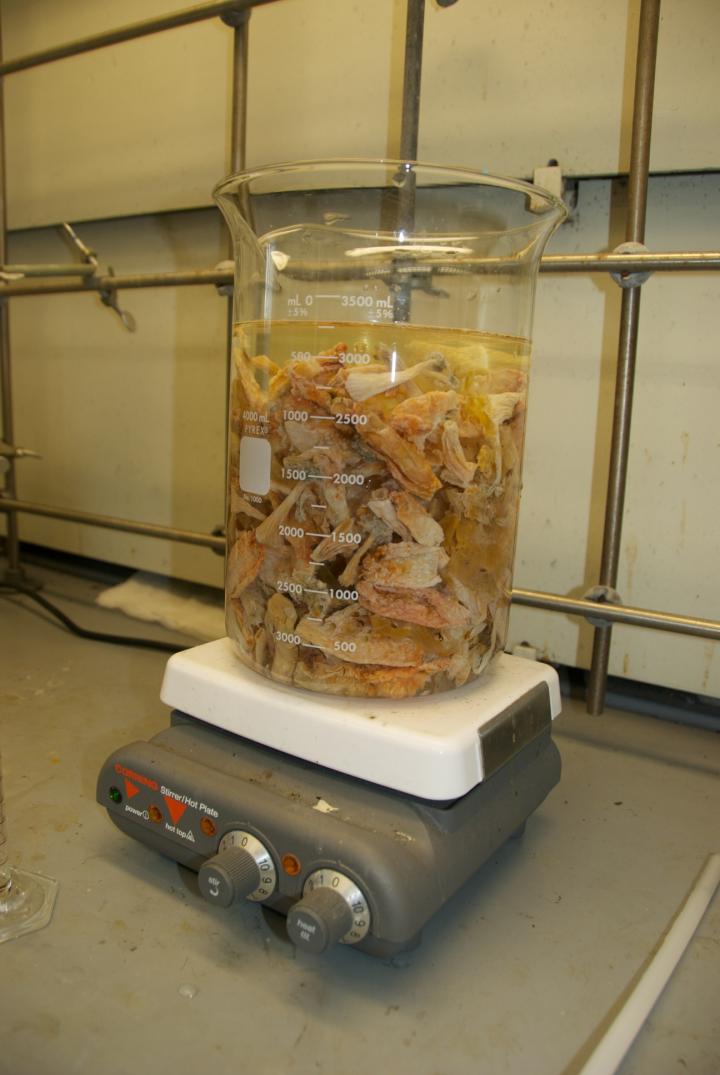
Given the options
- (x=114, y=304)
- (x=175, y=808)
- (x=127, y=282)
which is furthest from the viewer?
(x=114, y=304)

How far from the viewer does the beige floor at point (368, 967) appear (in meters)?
0.43

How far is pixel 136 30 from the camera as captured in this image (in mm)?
1090

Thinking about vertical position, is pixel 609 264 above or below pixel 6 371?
above

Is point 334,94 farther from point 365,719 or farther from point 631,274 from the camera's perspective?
point 365,719

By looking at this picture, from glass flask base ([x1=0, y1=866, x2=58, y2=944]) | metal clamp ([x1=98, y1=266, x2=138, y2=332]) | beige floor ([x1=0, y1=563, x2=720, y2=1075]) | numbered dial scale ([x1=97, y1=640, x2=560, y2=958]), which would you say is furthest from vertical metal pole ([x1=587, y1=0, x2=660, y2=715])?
metal clamp ([x1=98, y1=266, x2=138, y2=332])

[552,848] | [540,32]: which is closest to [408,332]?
[552,848]

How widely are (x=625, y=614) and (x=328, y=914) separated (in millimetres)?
529

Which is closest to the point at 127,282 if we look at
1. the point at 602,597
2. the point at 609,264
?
the point at 609,264

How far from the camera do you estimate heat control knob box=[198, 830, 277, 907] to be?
47 centimetres

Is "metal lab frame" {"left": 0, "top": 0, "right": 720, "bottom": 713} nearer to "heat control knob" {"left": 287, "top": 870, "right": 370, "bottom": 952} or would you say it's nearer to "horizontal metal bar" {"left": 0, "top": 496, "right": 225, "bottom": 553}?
"horizontal metal bar" {"left": 0, "top": 496, "right": 225, "bottom": 553}

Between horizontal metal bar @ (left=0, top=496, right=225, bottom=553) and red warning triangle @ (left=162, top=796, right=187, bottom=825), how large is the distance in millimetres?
588

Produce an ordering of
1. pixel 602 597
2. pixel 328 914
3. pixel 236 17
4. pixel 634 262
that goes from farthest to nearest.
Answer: pixel 236 17
pixel 602 597
pixel 634 262
pixel 328 914

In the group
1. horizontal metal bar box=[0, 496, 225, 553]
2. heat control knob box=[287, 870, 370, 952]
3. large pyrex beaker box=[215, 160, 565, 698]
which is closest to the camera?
heat control knob box=[287, 870, 370, 952]

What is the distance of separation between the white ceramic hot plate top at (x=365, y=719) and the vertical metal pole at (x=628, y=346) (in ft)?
0.98
